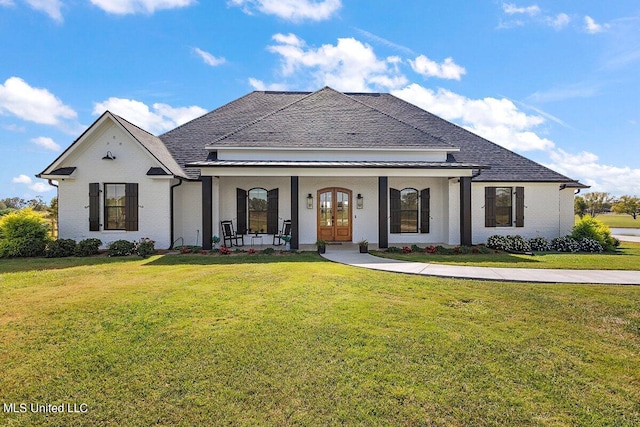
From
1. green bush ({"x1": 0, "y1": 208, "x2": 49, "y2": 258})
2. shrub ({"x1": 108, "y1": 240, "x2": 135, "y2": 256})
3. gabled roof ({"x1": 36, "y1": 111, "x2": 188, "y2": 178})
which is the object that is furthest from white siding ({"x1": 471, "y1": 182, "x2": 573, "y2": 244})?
green bush ({"x1": 0, "y1": 208, "x2": 49, "y2": 258})

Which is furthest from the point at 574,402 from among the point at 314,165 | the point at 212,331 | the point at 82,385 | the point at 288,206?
the point at 288,206

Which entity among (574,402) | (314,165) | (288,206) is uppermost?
(314,165)

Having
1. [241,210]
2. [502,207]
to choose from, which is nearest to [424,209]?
[502,207]

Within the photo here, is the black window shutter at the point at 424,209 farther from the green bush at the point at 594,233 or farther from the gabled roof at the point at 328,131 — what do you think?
the green bush at the point at 594,233

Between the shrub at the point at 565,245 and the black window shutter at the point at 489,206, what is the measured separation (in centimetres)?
245

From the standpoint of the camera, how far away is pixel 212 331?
4609 mm

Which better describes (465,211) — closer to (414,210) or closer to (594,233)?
(414,210)

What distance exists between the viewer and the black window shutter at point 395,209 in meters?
14.5

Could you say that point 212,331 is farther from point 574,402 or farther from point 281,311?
point 574,402

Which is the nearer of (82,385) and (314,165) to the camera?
(82,385)

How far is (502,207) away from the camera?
1460 centimetres

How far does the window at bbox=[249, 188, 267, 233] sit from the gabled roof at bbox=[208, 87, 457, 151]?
219cm

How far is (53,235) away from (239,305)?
41.0 feet

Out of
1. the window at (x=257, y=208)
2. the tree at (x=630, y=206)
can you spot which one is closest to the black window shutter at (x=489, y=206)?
the window at (x=257, y=208)
